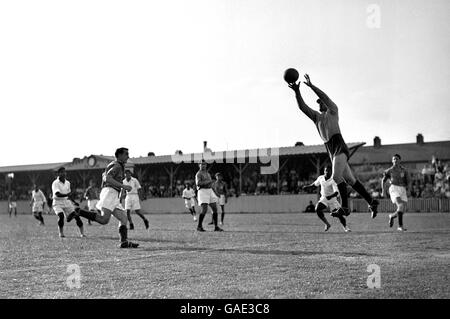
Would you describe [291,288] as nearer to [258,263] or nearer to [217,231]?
[258,263]

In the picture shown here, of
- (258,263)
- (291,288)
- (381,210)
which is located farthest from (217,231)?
(381,210)

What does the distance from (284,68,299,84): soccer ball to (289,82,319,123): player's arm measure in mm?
98

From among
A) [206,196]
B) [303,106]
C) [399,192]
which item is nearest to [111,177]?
[303,106]

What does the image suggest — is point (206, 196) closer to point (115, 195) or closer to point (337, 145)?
point (115, 195)

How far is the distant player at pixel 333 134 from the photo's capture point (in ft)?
28.9

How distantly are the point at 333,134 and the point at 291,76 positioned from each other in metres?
1.15

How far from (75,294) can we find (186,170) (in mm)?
39855

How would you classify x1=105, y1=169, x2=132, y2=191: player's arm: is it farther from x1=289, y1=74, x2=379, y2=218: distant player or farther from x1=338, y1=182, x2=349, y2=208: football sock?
x1=338, y1=182, x2=349, y2=208: football sock

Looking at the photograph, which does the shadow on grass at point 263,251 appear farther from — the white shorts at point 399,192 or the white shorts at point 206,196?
the white shorts at point 399,192

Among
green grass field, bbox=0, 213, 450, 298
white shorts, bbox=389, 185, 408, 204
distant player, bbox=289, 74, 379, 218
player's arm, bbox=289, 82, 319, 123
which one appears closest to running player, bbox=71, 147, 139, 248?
green grass field, bbox=0, 213, 450, 298

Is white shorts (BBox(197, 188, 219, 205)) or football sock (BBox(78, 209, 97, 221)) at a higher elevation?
white shorts (BBox(197, 188, 219, 205))

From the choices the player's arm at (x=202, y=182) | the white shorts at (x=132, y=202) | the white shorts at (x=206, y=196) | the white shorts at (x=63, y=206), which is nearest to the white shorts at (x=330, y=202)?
the white shorts at (x=206, y=196)

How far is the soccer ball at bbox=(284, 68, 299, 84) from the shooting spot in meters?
8.95

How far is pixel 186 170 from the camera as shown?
150 feet
